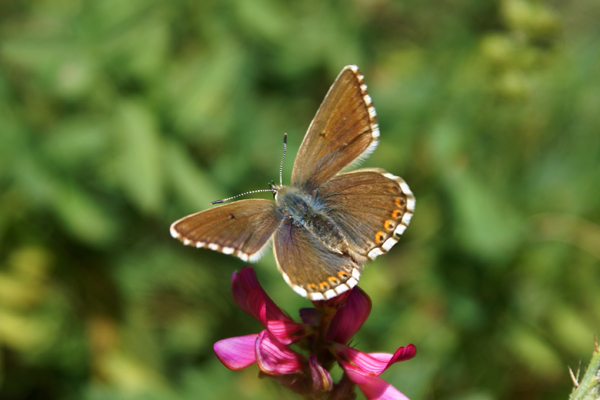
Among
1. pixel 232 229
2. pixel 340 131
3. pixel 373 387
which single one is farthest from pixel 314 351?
pixel 340 131

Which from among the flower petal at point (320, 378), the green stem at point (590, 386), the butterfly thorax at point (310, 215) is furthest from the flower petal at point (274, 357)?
the green stem at point (590, 386)

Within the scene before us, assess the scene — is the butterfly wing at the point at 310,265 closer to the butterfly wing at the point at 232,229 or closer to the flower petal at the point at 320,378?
the butterfly wing at the point at 232,229

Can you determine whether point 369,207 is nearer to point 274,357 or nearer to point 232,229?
point 232,229

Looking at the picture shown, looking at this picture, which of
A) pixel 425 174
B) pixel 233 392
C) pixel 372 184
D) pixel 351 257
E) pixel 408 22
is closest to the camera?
pixel 351 257

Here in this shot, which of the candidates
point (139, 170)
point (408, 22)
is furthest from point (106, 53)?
point (408, 22)

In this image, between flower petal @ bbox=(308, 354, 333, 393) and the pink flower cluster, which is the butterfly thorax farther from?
flower petal @ bbox=(308, 354, 333, 393)

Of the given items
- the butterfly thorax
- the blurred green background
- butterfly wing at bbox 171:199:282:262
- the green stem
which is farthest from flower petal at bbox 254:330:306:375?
the blurred green background

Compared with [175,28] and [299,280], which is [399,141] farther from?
[299,280]
